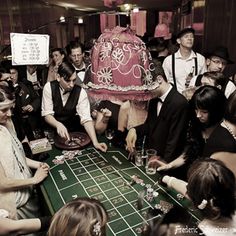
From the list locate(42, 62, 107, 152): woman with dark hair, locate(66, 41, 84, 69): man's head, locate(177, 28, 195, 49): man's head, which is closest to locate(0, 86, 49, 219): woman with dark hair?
locate(42, 62, 107, 152): woman with dark hair

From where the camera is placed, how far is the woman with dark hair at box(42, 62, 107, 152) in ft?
10.5

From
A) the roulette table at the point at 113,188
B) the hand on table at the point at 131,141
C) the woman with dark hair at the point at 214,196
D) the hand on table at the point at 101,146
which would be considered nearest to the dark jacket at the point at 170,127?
the hand on table at the point at 131,141

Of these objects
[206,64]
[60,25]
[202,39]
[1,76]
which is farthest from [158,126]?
[60,25]

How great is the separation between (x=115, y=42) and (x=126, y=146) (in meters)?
1.51

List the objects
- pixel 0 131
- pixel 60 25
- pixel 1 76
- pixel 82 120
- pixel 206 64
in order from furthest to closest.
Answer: pixel 60 25
pixel 206 64
pixel 1 76
pixel 82 120
pixel 0 131

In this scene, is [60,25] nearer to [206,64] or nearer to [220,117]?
[206,64]

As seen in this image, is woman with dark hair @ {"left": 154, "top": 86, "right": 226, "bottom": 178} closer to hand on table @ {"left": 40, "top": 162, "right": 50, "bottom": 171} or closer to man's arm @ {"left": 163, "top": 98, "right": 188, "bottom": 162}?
man's arm @ {"left": 163, "top": 98, "right": 188, "bottom": 162}

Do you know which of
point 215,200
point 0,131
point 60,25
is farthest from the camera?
point 60,25

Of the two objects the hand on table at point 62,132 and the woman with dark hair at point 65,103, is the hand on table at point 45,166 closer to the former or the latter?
the hand on table at point 62,132

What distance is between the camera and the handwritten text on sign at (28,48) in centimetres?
332

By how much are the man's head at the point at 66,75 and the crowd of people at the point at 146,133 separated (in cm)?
1

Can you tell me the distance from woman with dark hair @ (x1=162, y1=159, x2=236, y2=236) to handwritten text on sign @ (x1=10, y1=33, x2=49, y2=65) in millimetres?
2660

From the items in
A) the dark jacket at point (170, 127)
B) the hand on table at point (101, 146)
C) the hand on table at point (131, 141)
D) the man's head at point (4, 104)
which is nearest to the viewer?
the man's head at point (4, 104)

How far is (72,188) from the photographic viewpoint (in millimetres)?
2271
